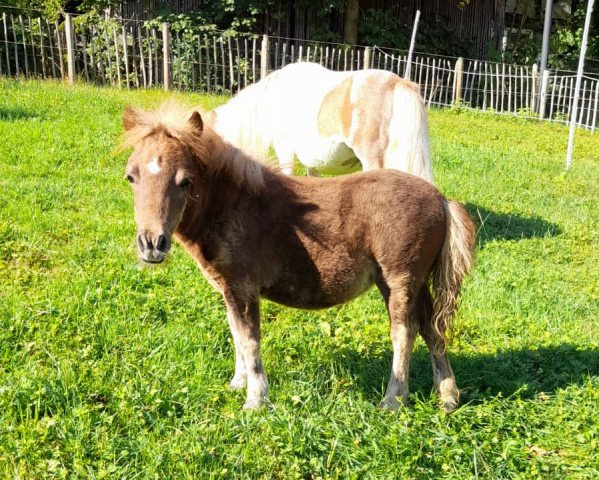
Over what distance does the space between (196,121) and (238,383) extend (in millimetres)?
1757

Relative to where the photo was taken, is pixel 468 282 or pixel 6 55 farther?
pixel 6 55

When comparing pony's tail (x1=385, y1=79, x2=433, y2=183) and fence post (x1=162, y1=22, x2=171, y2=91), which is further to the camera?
fence post (x1=162, y1=22, x2=171, y2=91)

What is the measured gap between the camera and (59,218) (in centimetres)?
650

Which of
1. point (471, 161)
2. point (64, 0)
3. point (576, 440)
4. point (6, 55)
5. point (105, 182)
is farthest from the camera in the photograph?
point (64, 0)

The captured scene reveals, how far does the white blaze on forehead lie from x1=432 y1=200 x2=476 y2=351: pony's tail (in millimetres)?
1853

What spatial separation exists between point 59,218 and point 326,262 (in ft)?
12.1

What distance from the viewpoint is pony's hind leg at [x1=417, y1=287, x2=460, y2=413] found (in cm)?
419

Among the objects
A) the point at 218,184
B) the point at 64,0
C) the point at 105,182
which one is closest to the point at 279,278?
the point at 218,184

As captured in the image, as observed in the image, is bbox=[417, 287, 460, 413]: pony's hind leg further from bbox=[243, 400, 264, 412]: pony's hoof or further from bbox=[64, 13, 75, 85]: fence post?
bbox=[64, 13, 75, 85]: fence post

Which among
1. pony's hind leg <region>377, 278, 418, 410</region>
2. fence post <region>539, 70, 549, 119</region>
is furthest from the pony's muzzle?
fence post <region>539, 70, 549, 119</region>

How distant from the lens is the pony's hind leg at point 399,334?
400cm

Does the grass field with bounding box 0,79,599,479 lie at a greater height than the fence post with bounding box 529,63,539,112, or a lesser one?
lesser

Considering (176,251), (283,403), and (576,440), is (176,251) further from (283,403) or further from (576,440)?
(576,440)

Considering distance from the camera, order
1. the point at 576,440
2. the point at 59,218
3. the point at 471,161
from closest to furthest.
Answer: the point at 576,440
the point at 59,218
the point at 471,161
